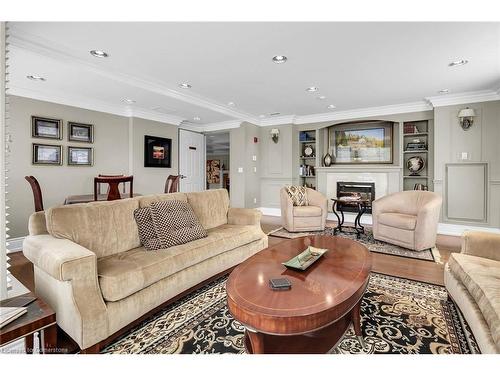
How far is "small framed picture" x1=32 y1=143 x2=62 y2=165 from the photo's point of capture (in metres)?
3.88

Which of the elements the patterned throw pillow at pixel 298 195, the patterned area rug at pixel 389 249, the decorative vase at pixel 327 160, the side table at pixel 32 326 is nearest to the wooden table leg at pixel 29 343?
the side table at pixel 32 326

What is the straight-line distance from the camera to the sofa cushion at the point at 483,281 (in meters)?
1.25

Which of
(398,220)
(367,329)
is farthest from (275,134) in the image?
(367,329)

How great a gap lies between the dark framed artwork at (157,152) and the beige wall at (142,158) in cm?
7

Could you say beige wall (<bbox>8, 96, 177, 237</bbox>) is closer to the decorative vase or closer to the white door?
the white door

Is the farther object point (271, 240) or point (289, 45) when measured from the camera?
point (271, 240)

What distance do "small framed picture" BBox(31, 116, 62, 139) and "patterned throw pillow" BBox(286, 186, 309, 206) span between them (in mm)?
3959

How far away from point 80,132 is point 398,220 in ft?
17.1

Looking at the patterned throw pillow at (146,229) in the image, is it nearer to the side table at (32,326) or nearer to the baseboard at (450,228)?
the side table at (32,326)

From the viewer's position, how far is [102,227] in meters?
2.03

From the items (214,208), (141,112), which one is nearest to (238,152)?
(141,112)

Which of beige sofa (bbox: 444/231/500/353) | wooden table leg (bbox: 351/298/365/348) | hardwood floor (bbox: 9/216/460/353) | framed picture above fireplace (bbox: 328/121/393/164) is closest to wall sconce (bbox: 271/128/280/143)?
framed picture above fireplace (bbox: 328/121/393/164)
